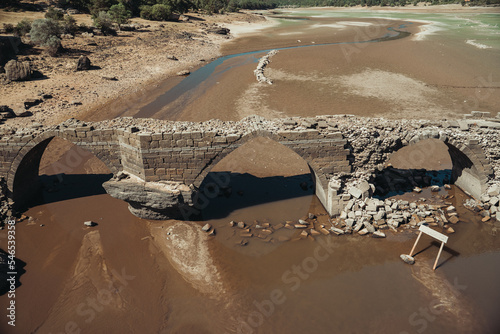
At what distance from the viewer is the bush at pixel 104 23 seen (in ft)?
124

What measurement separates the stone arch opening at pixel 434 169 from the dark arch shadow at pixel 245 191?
3.51 metres

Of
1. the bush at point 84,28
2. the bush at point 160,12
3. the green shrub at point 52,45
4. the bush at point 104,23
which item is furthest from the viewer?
the bush at point 160,12

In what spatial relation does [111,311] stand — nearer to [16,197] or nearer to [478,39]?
[16,197]

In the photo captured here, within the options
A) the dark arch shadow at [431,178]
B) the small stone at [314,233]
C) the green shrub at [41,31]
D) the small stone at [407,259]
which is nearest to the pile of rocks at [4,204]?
the small stone at [314,233]

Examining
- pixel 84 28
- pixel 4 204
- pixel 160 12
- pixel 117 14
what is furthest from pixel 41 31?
pixel 4 204

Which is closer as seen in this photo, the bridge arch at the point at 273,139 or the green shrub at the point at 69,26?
Answer: the bridge arch at the point at 273,139

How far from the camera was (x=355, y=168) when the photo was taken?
12250 mm

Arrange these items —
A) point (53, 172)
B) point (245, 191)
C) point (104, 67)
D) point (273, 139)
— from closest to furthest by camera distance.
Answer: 1. point (273, 139)
2. point (245, 191)
3. point (53, 172)
4. point (104, 67)

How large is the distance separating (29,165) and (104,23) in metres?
31.2

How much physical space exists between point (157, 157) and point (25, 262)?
5.86 meters

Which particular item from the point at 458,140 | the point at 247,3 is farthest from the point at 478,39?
the point at 247,3

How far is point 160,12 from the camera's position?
49406 mm

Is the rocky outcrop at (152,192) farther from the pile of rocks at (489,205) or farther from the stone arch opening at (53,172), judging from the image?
the pile of rocks at (489,205)

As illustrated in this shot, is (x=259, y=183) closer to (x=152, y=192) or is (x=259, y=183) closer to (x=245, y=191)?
(x=245, y=191)
